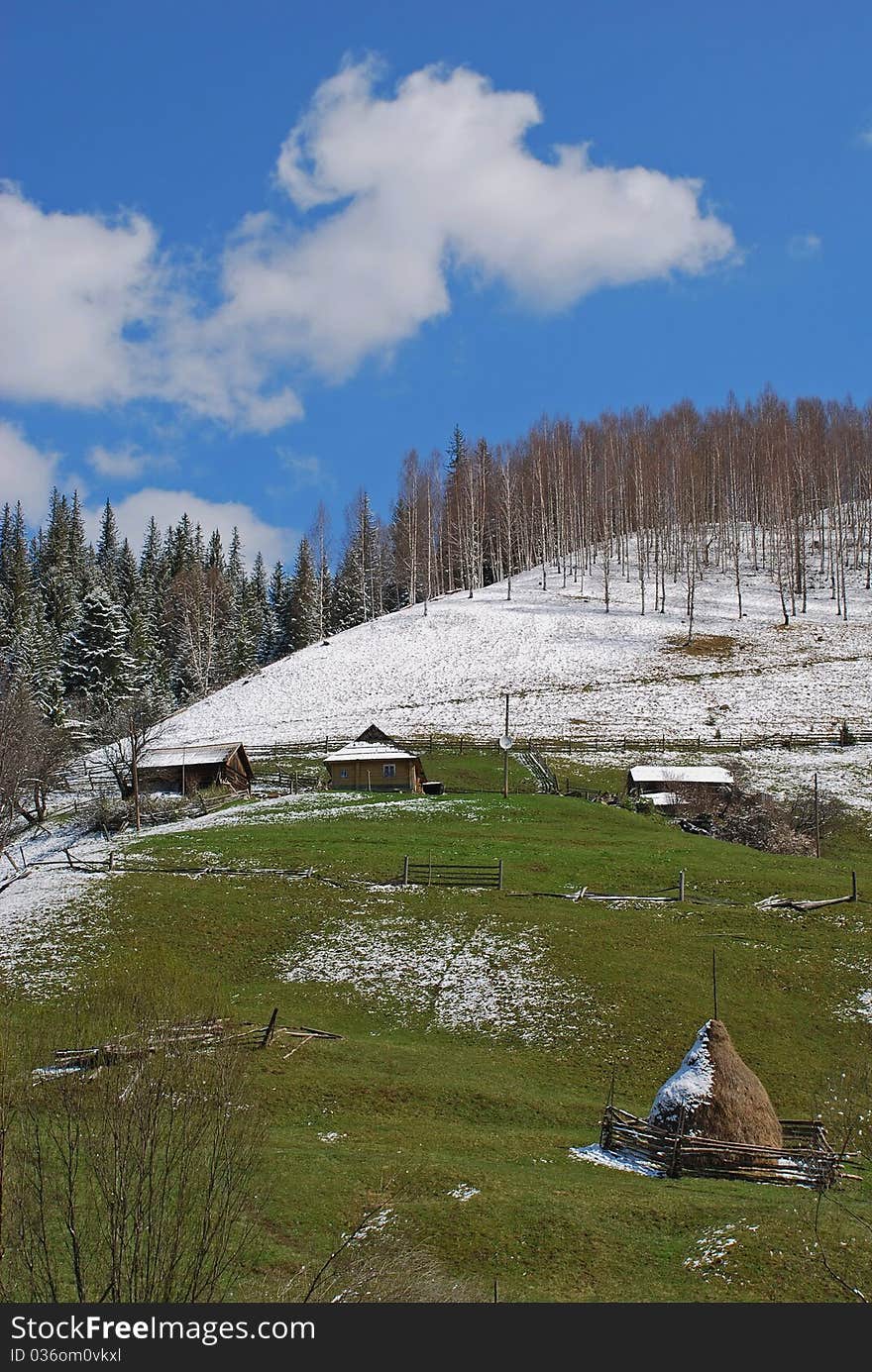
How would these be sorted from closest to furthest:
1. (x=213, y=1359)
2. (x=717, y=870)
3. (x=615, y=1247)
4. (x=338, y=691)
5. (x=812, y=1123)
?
1. (x=213, y=1359)
2. (x=615, y=1247)
3. (x=812, y=1123)
4. (x=717, y=870)
5. (x=338, y=691)

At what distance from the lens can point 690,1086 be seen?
18.5 meters

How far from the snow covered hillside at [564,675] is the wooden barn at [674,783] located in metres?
13.2

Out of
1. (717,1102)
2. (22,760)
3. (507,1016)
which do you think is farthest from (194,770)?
(717,1102)

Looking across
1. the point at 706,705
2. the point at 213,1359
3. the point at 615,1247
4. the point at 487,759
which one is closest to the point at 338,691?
the point at 487,759

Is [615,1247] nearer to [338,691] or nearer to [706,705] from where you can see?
[706,705]

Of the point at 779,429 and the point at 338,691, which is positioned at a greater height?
the point at 779,429

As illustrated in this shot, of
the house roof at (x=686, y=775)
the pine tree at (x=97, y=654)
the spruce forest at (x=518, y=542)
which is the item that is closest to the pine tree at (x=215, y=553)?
the spruce forest at (x=518, y=542)

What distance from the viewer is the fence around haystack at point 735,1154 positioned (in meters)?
A: 17.3

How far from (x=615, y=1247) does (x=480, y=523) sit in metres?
114

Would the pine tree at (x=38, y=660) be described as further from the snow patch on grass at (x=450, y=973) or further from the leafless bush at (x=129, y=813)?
the snow patch on grass at (x=450, y=973)

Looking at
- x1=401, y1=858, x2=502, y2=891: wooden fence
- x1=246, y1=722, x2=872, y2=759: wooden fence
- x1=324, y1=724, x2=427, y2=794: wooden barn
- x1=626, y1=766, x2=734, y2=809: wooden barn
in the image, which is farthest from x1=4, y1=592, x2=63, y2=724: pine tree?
x1=626, y1=766, x2=734, y2=809: wooden barn

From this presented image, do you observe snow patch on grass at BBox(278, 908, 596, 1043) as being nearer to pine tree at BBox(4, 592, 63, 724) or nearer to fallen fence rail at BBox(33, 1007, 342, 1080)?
fallen fence rail at BBox(33, 1007, 342, 1080)

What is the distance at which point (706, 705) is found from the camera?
7588cm

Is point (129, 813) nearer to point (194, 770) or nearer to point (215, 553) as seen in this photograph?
point (194, 770)
